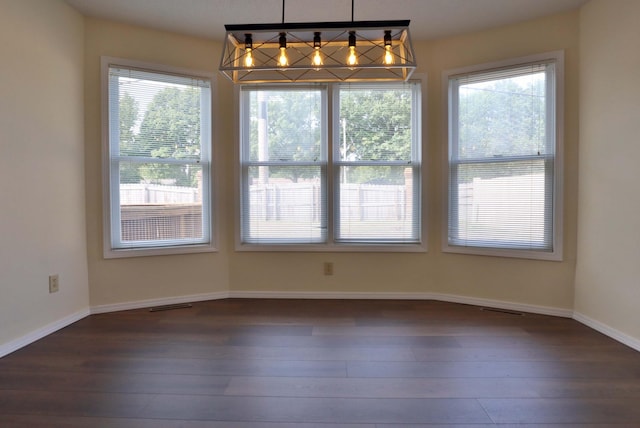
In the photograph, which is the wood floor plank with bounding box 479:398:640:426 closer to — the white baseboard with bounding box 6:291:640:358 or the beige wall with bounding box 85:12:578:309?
the white baseboard with bounding box 6:291:640:358

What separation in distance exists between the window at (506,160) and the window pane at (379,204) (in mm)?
407

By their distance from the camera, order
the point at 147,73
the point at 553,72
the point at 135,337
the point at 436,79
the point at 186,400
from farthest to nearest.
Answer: the point at 436,79 → the point at 147,73 → the point at 553,72 → the point at 135,337 → the point at 186,400

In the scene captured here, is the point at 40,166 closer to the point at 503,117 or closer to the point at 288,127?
the point at 288,127

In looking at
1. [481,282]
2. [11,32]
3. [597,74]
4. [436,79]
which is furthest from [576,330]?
[11,32]

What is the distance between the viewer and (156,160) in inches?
133

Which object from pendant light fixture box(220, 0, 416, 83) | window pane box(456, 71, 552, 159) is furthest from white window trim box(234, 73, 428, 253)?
pendant light fixture box(220, 0, 416, 83)

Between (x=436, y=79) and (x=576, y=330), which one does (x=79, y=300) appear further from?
(x=576, y=330)

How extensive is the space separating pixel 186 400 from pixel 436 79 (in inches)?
135

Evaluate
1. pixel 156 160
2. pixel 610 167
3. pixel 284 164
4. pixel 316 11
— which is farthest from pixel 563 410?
pixel 156 160

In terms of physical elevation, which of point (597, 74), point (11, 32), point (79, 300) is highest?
point (11, 32)

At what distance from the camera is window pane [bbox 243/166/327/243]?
3682mm

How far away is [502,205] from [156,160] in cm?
330

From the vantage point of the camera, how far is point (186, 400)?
1873 millimetres

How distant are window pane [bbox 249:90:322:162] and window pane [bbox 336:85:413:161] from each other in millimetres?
283
